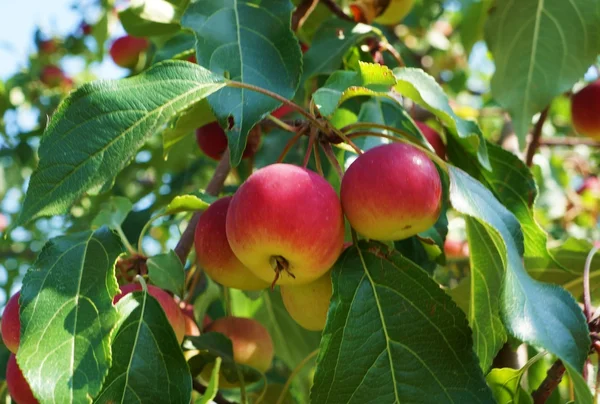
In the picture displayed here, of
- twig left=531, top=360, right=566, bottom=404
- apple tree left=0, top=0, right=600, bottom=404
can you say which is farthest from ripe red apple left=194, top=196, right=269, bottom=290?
twig left=531, top=360, right=566, bottom=404

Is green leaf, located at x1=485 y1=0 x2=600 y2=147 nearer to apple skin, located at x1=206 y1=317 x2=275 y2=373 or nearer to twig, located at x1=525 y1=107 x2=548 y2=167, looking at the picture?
twig, located at x1=525 y1=107 x2=548 y2=167

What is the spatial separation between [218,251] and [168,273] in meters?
0.11

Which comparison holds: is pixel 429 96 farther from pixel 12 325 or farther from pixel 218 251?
pixel 12 325

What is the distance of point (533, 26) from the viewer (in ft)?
4.96

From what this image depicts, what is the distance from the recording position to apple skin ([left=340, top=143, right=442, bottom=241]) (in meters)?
0.91

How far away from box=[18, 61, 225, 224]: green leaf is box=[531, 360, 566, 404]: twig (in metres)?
0.61

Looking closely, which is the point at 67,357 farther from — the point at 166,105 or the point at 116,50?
the point at 116,50

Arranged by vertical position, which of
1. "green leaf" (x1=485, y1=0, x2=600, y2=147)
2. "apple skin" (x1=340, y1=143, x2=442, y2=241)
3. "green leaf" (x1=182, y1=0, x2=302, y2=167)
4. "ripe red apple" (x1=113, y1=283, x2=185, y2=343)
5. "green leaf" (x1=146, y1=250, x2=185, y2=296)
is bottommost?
"ripe red apple" (x1=113, y1=283, x2=185, y2=343)

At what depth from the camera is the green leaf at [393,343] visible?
91 cm

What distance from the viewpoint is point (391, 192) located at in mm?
904

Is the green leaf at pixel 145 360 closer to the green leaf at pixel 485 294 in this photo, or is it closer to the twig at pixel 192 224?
the twig at pixel 192 224

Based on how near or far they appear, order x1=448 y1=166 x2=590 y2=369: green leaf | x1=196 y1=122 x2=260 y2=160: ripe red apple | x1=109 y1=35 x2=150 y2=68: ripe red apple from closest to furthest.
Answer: x1=448 y1=166 x2=590 y2=369: green leaf, x1=196 y1=122 x2=260 y2=160: ripe red apple, x1=109 y1=35 x2=150 y2=68: ripe red apple

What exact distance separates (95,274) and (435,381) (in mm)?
489

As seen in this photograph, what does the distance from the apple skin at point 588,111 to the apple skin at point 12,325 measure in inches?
62.1
